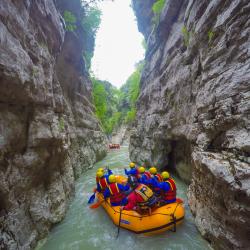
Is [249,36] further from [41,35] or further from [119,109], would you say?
[119,109]

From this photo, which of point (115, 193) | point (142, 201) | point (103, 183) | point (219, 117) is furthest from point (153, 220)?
point (219, 117)

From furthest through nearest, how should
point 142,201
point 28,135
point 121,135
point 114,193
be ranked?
point 121,135
point 114,193
point 142,201
point 28,135

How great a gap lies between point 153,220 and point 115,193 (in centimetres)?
164

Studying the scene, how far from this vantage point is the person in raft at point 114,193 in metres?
5.41

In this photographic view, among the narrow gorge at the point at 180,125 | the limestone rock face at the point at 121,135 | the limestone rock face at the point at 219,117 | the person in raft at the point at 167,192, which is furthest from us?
the limestone rock face at the point at 121,135

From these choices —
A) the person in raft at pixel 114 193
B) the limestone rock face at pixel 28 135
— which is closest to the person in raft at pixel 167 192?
the person in raft at pixel 114 193

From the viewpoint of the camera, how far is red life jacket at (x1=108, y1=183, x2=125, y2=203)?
5.43m

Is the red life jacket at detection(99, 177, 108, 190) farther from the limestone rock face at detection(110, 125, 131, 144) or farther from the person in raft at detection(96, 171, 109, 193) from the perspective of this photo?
the limestone rock face at detection(110, 125, 131, 144)

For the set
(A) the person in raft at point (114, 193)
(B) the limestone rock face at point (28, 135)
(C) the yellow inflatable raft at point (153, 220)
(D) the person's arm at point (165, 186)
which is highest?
(B) the limestone rock face at point (28, 135)

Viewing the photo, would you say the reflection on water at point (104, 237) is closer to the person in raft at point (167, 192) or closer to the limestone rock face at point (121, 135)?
the person in raft at point (167, 192)

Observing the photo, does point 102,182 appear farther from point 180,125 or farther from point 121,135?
point 121,135

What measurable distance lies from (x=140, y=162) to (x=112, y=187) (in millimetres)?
7299

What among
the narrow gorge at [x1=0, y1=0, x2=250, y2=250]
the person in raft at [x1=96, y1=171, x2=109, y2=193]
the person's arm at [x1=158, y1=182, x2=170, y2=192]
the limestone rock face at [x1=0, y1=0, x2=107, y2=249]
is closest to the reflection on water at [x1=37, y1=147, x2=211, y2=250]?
the narrow gorge at [x1=0, y1=0, x2=250, y2=250]

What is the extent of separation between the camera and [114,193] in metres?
5.48
